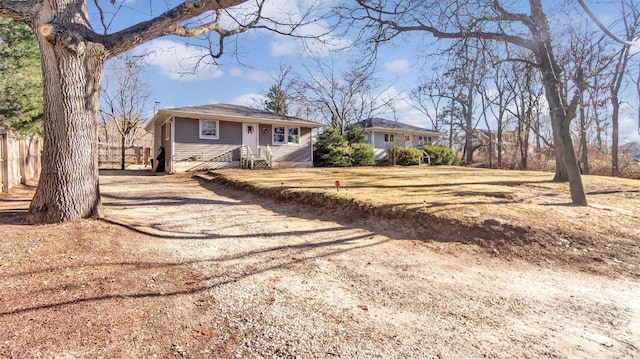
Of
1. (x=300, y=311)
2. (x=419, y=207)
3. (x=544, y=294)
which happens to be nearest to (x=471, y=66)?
(x=419, y=207)

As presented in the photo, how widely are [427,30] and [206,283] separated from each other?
7.43 metres

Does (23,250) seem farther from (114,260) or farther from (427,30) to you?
(427,30)

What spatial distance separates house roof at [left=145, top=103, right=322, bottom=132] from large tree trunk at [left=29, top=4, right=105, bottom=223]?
11.1 metres

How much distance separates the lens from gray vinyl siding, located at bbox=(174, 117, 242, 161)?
15219 millimetres

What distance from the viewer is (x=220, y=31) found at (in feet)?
22.7

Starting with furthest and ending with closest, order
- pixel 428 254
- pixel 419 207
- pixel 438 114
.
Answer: pixel 438 114 → pixel 419 207 → pixel 428 254

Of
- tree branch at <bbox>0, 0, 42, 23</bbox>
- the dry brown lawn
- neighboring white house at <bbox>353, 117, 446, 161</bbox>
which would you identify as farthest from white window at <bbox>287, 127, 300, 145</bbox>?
tree branch at <bbox>0, 0, 42, 23</bbox>

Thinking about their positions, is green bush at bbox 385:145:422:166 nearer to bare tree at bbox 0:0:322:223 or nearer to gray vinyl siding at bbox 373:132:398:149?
gray vinyl siding at bbox 373:132:398:149

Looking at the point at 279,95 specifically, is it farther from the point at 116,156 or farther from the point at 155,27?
the point at 155,27

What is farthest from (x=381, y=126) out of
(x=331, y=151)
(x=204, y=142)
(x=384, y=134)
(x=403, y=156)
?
(x=204, y=142)

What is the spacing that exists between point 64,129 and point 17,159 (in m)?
6.64

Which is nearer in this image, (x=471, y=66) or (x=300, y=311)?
(x=300, y=311)

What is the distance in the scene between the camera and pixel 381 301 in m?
2.53

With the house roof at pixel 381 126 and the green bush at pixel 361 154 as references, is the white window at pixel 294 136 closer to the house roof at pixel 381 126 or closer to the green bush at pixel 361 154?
the green bush at pixel 361 154
